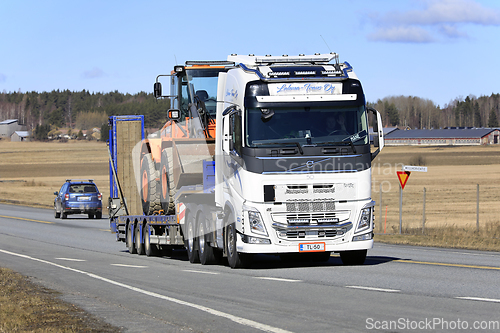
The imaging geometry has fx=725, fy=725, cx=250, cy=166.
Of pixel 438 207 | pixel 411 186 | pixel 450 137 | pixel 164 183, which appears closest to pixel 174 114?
pixel 164 183

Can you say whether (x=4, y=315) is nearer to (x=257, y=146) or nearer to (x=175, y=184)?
A: (x=257, y=146)

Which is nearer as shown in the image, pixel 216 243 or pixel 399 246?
pixel 216 243

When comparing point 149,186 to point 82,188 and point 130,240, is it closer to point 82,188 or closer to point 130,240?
point 130,240

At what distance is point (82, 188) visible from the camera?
3781cm

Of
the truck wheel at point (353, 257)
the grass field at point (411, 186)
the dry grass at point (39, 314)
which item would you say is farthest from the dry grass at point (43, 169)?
the dry grass at point (39, 314)

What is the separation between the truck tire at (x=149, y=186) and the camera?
708 inches

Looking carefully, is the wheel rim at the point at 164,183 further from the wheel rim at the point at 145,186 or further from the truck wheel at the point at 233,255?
the truck wheel at the point at 233,255

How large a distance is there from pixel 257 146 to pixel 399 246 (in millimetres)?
9920

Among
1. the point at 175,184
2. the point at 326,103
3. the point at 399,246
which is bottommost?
the point at 399,246

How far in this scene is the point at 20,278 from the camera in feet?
45.0

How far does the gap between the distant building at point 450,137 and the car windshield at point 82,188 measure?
11839 cm

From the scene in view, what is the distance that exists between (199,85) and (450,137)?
141 metres

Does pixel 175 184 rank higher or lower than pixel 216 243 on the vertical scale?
higher

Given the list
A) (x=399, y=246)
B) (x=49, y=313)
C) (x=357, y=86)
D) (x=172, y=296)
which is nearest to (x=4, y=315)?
(x=49, y=313)
